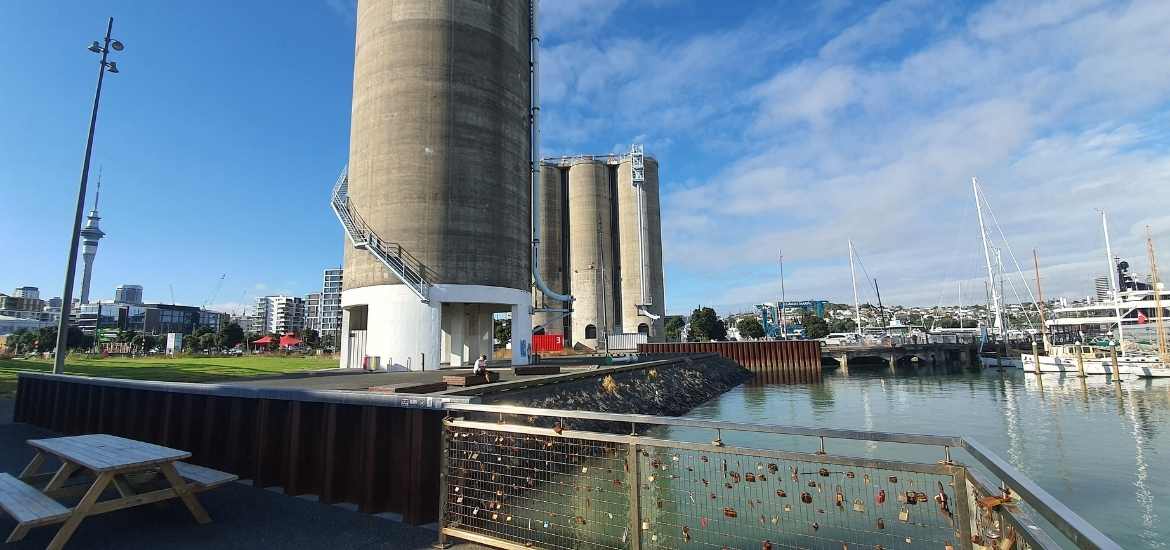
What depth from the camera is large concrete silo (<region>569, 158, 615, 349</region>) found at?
3039 inches

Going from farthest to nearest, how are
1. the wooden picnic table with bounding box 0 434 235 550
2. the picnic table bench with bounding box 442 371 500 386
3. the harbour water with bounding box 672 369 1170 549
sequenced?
the picnic table bench with bounding box 442 371 500 386 → the harbour water with bounding box 672 369 1170 549 → the wooden picnic table with bounding box 0 434 235 550

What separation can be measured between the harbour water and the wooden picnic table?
13.5 meters

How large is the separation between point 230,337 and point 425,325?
70.7m

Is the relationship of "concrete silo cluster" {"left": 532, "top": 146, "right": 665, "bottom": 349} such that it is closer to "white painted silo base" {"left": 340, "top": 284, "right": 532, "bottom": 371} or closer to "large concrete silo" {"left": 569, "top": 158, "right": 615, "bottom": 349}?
"large concrete silo" {"left": 569, "top": 158, "right": 615, "bottom": 349}

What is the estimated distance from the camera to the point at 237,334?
284ft

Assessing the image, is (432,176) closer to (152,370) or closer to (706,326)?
(152,370)

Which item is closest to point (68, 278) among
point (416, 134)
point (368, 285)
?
point (368, 285)

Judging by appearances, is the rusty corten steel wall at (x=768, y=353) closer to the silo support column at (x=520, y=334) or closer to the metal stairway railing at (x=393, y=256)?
the silo support column at (x=520, y=334)

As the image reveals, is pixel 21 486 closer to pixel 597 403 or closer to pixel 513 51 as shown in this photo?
pixel 597 403

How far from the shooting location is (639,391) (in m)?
25.4

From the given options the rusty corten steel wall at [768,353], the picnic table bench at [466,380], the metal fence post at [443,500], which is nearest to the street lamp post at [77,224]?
the picnic table bench at [466,380]

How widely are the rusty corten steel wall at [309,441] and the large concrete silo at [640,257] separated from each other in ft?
226

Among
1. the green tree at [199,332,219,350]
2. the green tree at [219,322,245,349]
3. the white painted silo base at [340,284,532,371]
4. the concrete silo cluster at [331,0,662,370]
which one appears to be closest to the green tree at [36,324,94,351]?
the green tree at [199,332,219,350]

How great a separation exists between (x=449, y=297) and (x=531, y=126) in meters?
15.8
